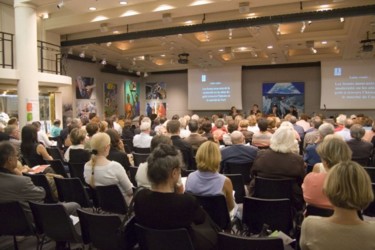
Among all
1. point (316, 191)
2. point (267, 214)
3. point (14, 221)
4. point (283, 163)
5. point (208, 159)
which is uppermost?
point (208, 159)

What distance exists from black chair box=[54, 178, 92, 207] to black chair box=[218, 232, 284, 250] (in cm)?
210

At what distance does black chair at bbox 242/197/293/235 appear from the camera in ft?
9.64

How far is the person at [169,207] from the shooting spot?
87.6 inches

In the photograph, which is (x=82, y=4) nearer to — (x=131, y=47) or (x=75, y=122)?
(x=75, y=122)

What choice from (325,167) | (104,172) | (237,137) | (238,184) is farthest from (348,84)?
→ (104,172)

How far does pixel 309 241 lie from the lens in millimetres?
1844

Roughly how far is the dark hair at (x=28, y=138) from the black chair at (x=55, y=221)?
249 cm

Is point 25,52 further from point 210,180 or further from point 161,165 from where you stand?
point 161,165

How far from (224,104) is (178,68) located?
11.5ft

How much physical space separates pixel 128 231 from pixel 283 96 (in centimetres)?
1487

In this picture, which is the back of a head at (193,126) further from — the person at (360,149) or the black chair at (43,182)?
the black chair at (43,182)

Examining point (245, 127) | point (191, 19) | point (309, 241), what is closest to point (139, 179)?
point (309, 241)

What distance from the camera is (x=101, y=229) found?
2.65m

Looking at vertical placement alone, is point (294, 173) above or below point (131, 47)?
below
